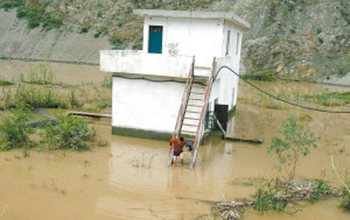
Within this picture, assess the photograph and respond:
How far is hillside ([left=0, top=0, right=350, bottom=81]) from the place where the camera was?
42.6 meters

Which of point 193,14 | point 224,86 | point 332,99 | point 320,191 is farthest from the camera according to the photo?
point 332,99

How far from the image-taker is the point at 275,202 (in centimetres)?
930

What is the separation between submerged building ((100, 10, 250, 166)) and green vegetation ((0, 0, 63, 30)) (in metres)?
43.2

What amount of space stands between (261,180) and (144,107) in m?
5.43

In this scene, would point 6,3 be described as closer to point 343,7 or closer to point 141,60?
point 343,7

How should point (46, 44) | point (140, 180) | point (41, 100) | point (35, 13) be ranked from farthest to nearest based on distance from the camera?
point (35, 13) < point (46, 44) < point (41, 100) < point (140, 180)

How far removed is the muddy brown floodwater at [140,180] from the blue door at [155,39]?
3.57 metres

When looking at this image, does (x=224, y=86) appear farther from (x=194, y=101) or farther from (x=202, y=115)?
(x=202, y=115)

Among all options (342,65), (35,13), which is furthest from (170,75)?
(35,13)

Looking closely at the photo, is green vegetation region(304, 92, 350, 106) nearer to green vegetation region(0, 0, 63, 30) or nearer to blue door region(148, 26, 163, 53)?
blue door region(148, 26, 163, 53)

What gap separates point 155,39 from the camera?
1653 cm

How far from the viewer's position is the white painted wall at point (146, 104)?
1484 cm

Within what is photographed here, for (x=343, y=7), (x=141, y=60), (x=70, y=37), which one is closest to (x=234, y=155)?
(x=141, y=60)

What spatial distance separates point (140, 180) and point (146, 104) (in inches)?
186
